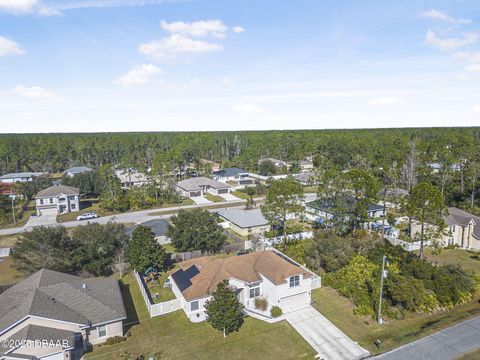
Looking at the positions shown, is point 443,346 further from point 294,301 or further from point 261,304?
point 261,304

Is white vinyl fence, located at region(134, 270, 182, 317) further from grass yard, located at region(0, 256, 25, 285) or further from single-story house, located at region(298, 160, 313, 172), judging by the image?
single-story house, located at region(298, 160, 313, 172)

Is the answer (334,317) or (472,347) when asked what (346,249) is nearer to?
(334,317)

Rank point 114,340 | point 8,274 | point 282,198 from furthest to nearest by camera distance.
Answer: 1. point 282,198
2. point 8,274
3. point 114,340

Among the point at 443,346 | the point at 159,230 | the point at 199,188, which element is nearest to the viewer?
the point at 443,346

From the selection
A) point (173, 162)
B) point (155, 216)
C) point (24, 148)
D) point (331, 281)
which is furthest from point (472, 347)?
point (24, 148)

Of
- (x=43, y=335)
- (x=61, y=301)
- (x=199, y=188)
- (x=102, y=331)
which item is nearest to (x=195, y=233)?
(x=102, y=331)

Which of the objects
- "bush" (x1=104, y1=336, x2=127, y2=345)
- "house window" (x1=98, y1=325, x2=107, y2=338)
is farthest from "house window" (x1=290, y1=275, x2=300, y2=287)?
"house window" (x1=98, y1=325, x2=107, y2=338)
